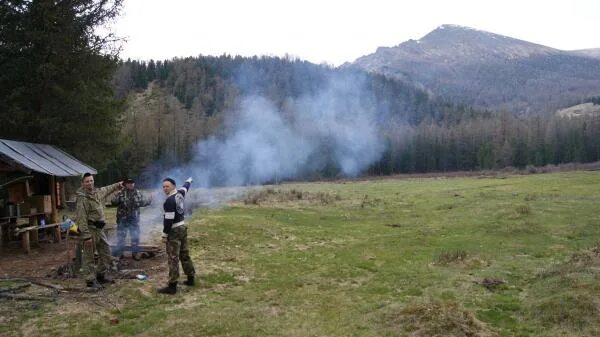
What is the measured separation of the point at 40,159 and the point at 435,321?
13061mm

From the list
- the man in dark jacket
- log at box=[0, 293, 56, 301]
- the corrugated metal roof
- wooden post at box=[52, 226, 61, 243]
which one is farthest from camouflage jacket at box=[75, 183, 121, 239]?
wooden post at box=[52, 226, 61, 243]

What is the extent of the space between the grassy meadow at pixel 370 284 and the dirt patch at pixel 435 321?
0.03 metres

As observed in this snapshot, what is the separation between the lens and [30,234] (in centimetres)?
1583

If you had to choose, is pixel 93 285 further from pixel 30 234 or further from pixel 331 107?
pixel 331 107

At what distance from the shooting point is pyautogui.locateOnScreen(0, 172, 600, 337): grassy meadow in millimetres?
8883

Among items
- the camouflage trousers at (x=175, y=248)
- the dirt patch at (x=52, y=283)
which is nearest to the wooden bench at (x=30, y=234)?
the dirt patch at (x=52, y=283)

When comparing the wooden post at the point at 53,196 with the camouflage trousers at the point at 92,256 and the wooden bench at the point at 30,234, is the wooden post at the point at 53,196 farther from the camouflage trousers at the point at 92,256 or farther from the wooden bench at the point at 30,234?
the camouflage trousers at the point at 92,256

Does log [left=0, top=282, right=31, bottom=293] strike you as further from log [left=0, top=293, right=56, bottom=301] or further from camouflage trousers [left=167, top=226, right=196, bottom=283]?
camouflage trousers [left=167, top=226, right=196, bottom=283]

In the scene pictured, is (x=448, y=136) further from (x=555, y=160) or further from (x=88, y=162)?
(x=88, y=162)

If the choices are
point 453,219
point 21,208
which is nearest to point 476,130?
point 453,219

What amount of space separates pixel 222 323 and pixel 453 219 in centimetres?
1834

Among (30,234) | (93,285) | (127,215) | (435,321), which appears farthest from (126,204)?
(435,321)

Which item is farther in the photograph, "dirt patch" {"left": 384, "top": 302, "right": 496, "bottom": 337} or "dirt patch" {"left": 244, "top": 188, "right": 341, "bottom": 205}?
"dirt patch" {"left": 244, "top": 188, "right": 341, "bottom": 205}

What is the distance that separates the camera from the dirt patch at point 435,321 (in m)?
8.49
